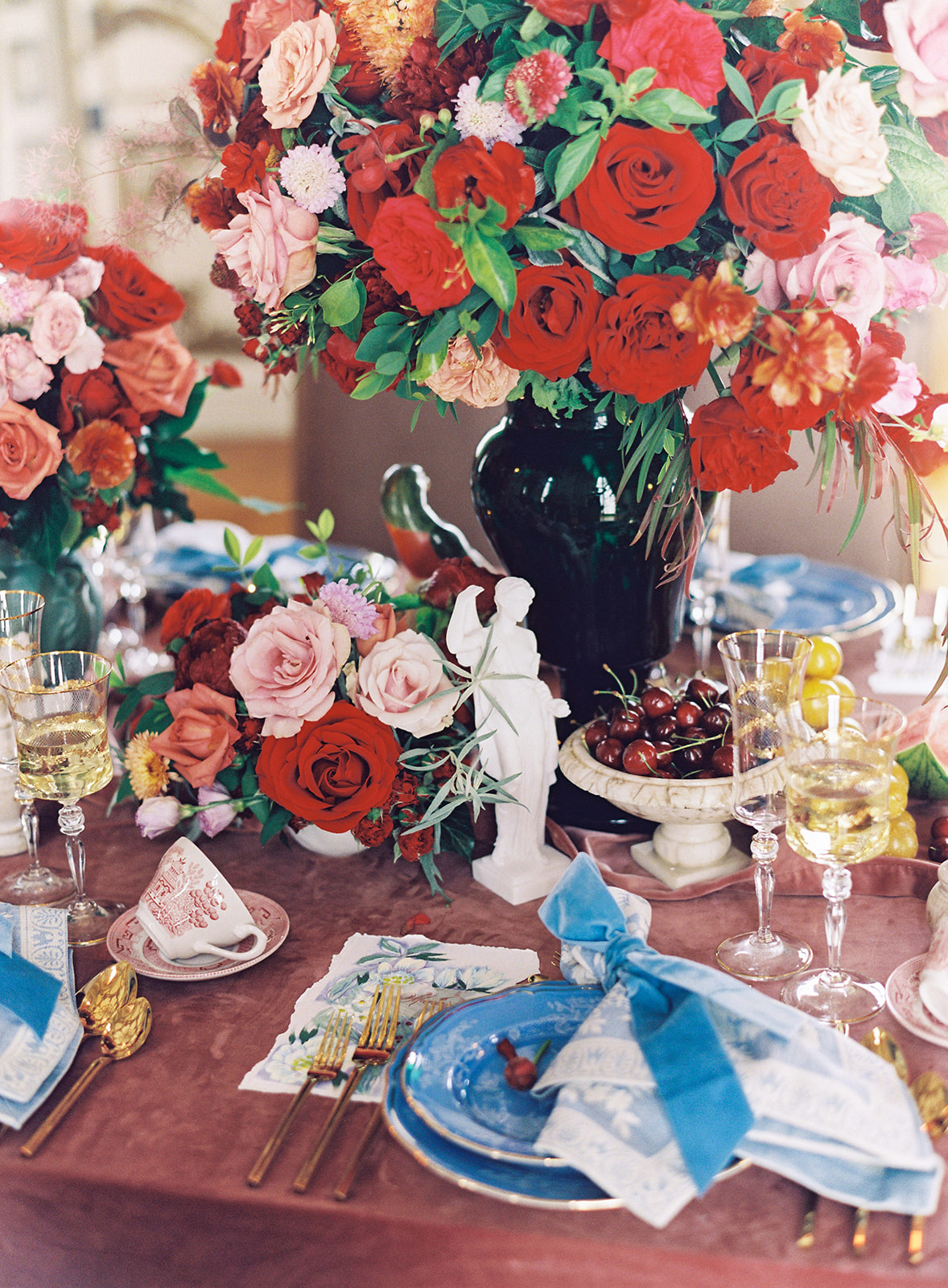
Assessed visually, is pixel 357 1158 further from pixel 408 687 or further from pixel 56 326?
pixel 56 326

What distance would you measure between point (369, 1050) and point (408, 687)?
34 centimetres

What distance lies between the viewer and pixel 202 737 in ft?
3.66

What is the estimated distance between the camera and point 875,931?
39.6 inches

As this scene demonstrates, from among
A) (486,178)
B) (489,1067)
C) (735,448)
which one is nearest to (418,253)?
(486,178)

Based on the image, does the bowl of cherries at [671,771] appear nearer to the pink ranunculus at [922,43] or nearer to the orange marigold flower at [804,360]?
the orange marigold flower at [804,360]

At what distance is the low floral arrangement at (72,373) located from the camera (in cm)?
123

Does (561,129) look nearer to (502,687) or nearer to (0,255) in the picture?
A: (502,687)

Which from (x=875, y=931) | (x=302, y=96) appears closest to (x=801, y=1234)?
(x=875, y=931)

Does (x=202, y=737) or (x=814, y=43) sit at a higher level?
(x=814, y=43)

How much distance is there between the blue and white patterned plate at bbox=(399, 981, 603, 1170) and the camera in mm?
724

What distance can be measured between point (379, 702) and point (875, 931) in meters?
0.48

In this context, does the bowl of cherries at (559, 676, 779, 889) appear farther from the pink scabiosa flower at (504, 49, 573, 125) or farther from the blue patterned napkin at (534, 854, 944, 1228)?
the pink scabiosa flower at (504, 49, 573, 125)

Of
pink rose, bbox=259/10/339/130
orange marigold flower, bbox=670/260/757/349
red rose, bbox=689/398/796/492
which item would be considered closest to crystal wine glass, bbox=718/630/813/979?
red rose, bbox=689/398/796/492

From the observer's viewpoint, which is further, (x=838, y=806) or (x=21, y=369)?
(x=21, y=369)
